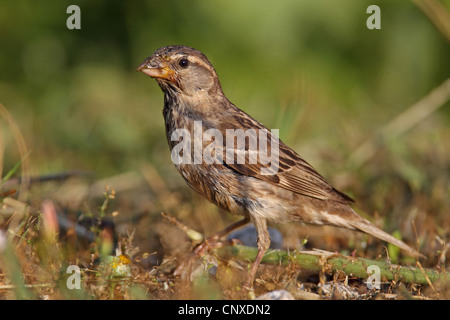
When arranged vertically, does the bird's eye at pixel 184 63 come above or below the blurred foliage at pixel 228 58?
below

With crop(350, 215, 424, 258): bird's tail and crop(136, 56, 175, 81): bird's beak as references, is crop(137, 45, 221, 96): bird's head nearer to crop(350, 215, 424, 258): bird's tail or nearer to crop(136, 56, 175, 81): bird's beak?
crop(136, 56, 175, 81): bird's beak

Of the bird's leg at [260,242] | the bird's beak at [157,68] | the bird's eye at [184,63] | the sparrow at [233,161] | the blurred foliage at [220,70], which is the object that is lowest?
the bird's leg at [260,242]

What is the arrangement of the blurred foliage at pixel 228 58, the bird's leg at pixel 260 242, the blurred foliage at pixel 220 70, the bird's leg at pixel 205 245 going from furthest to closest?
the blurred foliage at pixel 228 58
the blurred foliage at pixel 220 70
the bird's leg at pixel 205 245
the bird's leg at pixel 260 242

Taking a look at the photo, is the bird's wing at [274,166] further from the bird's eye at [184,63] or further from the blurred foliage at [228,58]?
the blurred foliage at [228,58]

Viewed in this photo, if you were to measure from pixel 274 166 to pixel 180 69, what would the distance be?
99 centimetres

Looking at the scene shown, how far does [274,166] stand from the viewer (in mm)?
4496

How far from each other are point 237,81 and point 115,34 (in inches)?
72.4

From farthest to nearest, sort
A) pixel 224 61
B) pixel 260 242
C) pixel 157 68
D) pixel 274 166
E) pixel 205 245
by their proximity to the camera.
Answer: pixel 224 61 → pixel 274 166 → pixel 157 68 → pixel 205 245 → pixel 260 242

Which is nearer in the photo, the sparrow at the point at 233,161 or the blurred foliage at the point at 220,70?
the sparrow at the point at 233,161

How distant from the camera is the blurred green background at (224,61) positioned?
24.6ft

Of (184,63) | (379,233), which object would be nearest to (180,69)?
(184,63)

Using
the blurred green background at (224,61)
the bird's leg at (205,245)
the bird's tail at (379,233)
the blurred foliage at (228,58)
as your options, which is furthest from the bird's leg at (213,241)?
the blurred foliage at (228,58)

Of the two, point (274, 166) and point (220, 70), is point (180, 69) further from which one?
point (220, 70)
